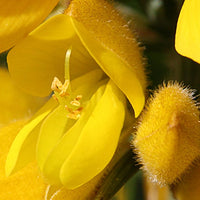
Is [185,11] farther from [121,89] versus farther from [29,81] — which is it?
[29,81]

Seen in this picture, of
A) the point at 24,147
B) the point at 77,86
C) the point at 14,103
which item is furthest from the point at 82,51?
the point at 14,103

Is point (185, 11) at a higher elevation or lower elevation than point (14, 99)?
higher

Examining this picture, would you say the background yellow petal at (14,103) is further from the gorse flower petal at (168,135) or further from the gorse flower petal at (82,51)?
the gorse flower petal at (168,135)

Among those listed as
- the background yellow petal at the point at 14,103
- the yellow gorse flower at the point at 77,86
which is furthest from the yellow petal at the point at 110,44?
the background yellow petal at the point at 14,103

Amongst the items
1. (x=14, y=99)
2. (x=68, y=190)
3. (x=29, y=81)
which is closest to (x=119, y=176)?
(x=68, y=190)

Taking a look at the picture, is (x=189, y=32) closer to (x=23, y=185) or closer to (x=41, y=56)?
(x=41, y=56)
